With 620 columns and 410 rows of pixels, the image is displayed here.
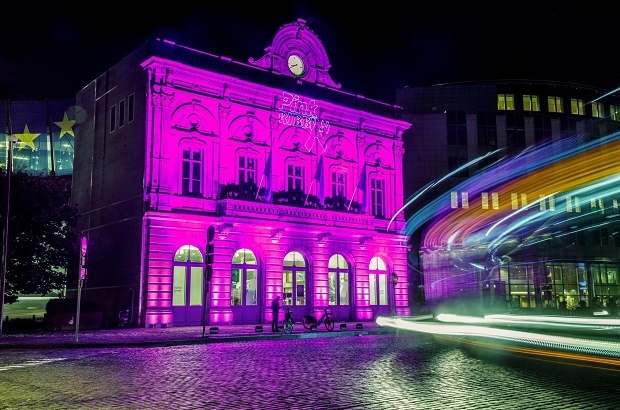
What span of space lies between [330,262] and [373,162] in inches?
353

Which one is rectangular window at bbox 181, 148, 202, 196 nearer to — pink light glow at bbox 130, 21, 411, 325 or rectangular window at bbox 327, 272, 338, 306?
pink light glow at bbox 130, 21, 411, 325

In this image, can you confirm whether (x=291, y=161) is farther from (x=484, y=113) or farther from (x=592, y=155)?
(x=592, y=155)

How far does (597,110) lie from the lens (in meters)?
65.9

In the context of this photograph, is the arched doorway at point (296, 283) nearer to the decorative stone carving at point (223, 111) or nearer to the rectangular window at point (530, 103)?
Answer: the decorative stone carving at point (223, 111)

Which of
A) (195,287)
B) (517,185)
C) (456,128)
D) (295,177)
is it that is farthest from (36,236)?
(517,185)

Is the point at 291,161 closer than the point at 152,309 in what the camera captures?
No

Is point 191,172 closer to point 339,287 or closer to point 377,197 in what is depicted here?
point 339,287

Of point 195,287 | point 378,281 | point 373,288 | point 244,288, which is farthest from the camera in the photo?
point 378,281

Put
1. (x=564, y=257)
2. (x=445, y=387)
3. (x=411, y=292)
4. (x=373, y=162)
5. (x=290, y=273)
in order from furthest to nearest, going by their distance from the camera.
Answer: (x=564, y=257)
(x=411, y=292)
(x=373, y=162)
(x=290, y=273)
(x=445, y=387)

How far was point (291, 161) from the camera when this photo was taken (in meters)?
39.8

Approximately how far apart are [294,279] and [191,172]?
9845 millimetres

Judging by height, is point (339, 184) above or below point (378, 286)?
above

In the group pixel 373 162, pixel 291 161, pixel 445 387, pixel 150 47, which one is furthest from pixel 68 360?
pixel 373 162

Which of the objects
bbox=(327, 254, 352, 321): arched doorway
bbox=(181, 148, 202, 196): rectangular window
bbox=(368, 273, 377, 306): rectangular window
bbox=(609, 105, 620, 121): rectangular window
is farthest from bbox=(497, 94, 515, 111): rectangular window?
bbox=(181, 148, 202, 196): rectangular window
